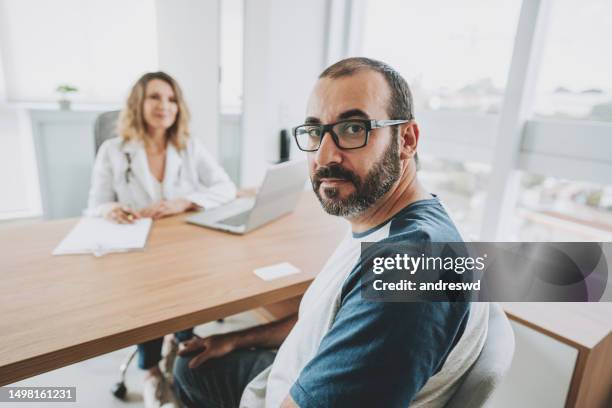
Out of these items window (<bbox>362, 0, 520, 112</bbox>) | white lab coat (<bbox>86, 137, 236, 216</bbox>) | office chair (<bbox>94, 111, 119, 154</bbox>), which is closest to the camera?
white lab coat (<bbox>86, 137, 236, 216</bbox>)

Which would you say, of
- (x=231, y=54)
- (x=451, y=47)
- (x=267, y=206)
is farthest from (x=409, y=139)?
(x=231, y=54)

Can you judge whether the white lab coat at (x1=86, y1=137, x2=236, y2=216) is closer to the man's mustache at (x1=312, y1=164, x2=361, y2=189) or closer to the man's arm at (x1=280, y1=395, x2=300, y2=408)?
the man's mustache at (x1=312, y1=164, x2=361, y2=189)

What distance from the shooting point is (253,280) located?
1.12 m

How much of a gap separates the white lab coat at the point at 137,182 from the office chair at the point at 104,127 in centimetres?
18

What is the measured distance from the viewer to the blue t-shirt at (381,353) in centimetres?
56

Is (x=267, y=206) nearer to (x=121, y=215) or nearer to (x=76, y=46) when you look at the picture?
(x=121, y=215)

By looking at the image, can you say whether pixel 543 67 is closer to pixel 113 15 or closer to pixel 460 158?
pixel 460 158

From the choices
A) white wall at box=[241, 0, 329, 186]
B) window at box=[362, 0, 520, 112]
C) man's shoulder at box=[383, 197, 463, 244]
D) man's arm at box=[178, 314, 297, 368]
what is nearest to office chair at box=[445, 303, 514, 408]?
man's shoulder at box=[383, 197, 463, 244]

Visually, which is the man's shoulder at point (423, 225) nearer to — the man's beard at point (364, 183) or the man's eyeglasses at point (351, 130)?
the man's beard at point (364, 183)

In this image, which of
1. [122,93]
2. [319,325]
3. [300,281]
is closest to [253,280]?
[300,281]

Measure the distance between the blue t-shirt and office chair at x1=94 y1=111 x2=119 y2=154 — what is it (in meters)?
1.84

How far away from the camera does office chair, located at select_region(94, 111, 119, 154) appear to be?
2010 millimetres

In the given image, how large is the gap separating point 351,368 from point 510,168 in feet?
6.05

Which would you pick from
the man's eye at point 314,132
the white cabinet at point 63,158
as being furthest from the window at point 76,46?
the man's eye at point 314,132
